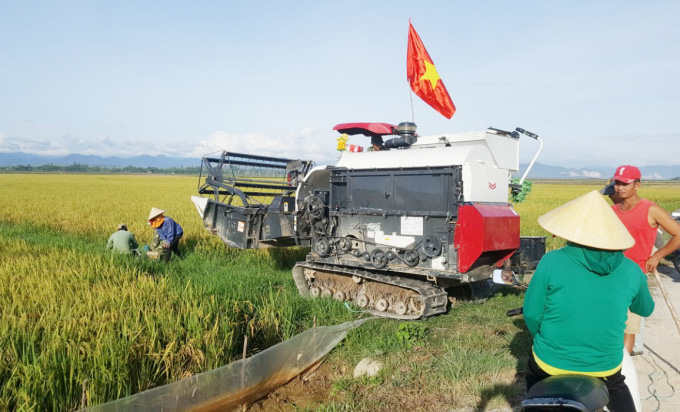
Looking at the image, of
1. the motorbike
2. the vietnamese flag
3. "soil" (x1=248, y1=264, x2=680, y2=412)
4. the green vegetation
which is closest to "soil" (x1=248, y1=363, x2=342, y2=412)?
"soil" (x1=248, y1=264, x2=680, y2=412)

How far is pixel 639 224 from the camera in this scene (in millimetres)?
4535

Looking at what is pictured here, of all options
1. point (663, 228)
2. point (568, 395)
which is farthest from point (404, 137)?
point (568, 395)

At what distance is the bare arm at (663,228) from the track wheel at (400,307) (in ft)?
11.0

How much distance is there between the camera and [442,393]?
179 inches

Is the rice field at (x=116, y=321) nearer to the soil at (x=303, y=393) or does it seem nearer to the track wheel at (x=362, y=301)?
the track wheel at (x=362, y=301)

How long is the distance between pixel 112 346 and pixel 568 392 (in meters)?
3.64

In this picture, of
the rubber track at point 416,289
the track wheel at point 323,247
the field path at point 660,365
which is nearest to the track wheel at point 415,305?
the rubber track at point 416,289

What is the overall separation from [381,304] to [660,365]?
358cm

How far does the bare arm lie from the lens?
438cm

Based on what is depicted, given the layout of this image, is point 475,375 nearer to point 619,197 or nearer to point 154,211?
point 619,197

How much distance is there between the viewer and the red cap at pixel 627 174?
4504 millimetres

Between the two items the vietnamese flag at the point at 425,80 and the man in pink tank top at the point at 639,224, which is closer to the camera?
the man in pink tank top at the point at 639,224

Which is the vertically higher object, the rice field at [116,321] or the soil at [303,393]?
the rice field at [116,321]

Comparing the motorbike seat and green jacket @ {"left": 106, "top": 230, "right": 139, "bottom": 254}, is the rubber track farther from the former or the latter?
the motorbike seat
